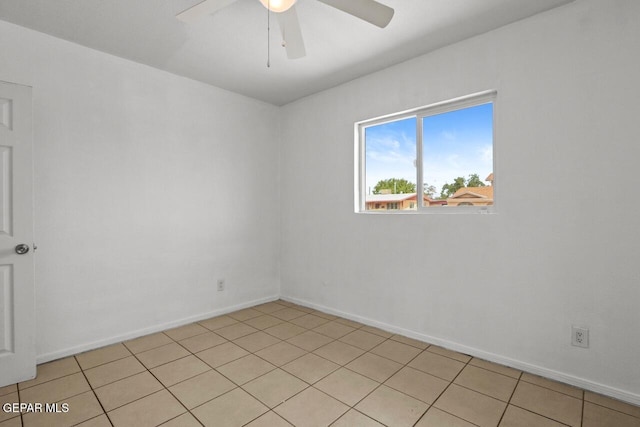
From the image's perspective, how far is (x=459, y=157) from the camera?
267cm

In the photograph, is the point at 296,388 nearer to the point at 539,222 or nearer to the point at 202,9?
the point at 539,222

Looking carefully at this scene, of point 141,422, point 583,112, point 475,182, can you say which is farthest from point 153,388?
point 583,112

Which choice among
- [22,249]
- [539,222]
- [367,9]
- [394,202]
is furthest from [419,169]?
[22,249]

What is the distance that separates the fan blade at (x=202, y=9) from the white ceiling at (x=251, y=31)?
353 millimetres

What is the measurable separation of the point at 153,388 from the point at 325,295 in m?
1.92

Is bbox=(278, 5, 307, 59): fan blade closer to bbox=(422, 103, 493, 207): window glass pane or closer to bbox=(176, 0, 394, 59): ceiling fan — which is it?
bbox=(176, 0, 394, 59): ceiling fan

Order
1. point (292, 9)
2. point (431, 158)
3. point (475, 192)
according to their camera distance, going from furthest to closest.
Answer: point (431, 158)
point (475, 192)
point (292, 9)

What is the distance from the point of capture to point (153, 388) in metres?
2.04

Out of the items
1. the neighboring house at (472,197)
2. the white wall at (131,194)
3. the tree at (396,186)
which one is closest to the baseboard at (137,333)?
the white wall at (131,194)

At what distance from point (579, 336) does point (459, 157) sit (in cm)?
150

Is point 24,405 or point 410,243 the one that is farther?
point 410,243

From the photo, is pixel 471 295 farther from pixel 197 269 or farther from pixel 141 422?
pixel 197 269

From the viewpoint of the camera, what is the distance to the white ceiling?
2.09 metres

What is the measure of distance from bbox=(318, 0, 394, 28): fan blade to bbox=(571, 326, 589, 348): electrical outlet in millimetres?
2272
